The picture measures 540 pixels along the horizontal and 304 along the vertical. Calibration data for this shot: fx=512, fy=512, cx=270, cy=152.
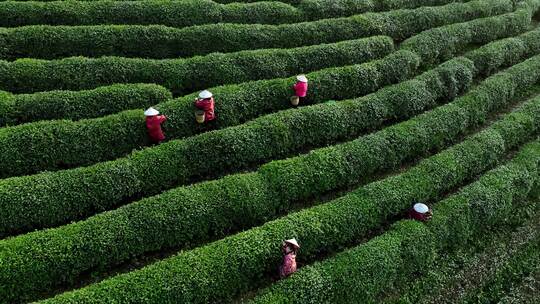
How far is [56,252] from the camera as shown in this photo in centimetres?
1051

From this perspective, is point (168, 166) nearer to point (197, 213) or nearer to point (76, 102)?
point (197, 213)

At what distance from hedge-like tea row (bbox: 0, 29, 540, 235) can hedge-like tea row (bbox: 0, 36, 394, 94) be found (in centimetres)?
247

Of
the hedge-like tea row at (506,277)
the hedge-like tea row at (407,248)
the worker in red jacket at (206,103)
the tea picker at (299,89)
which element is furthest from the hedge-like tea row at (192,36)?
the hedge-like tea row at (506,277)

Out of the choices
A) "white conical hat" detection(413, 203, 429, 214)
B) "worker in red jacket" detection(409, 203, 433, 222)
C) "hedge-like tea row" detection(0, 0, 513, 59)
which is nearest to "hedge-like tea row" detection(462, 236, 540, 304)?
"worker in red jacket" detection(409, 203, 433, 222)

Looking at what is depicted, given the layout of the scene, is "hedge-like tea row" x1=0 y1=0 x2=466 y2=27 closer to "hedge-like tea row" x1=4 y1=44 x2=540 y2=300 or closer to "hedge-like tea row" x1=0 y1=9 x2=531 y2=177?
"hedge-like tea row" x1=0 y1=9 x2=531 y2=177

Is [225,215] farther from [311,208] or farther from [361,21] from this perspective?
[361,21]

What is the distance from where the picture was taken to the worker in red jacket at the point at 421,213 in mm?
12727

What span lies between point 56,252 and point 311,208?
19.1 ft

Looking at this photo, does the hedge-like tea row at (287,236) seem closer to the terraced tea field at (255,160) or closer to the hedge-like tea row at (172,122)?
the terraced tea field at (255,160)

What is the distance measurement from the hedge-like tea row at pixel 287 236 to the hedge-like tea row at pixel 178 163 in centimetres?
205

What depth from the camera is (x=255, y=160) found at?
13977 millimetres

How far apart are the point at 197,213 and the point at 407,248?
5008mm

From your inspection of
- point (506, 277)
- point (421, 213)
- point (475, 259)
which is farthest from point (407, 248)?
point (506, 277)

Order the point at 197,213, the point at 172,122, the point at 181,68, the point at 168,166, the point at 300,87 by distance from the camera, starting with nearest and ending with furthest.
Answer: the point at 197,213
the point at 168,166
the point at 172,122
the point at 300,87
the point at 181,68
